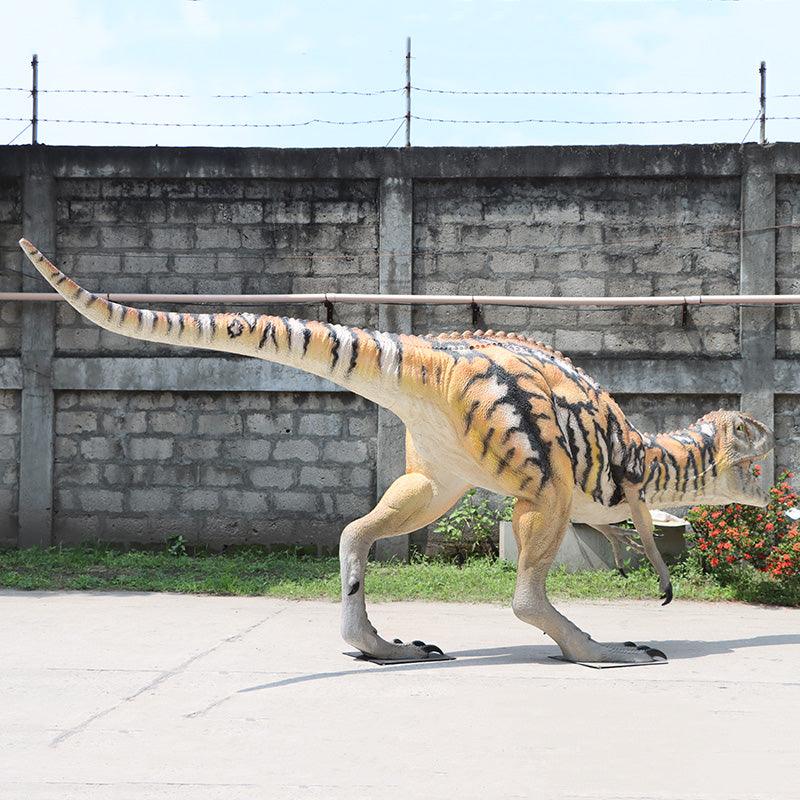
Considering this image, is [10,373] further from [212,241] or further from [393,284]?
[393,284]

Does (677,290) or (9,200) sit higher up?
(9,200)

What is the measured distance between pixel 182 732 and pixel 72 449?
236 inches

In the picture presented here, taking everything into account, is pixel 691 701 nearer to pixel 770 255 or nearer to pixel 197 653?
pixel 197 653

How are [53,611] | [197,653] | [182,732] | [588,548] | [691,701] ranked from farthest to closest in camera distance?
[588,548] → [53,611] → [197,653] → [691,701] → [182,732]

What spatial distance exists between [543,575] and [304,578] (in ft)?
11.1

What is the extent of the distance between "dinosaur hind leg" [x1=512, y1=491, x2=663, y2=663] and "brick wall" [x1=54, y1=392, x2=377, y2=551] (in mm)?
4185

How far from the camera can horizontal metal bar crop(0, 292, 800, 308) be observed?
350 inches

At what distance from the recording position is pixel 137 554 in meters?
9.09

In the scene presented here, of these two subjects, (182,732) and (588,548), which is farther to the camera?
(588,548)

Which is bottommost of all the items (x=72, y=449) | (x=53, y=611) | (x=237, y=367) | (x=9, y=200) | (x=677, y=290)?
(x=53, y=611)

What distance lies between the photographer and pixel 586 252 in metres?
9.16

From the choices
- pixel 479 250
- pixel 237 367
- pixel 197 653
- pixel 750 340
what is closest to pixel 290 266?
pixel 237 367

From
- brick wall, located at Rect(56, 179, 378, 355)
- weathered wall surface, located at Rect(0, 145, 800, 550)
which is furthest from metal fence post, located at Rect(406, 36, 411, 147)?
brick wall, located at Rect(56, 179, 378, 355)

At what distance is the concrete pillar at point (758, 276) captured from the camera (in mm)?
8891
